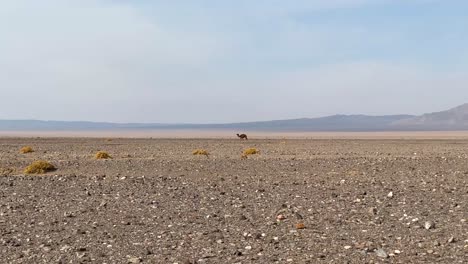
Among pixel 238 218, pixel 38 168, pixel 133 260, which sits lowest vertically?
pixel 133 260

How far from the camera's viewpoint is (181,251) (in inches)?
374

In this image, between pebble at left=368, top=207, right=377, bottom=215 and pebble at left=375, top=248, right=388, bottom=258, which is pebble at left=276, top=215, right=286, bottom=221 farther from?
pebble at left=375, top=248, right=388, bottom=258

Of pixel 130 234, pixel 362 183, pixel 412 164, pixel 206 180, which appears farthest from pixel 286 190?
pixel 412 164

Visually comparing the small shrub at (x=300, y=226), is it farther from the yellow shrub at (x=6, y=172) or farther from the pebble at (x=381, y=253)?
the yellow shrub at (x=6, y=172)

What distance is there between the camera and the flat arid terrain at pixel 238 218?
9.32m

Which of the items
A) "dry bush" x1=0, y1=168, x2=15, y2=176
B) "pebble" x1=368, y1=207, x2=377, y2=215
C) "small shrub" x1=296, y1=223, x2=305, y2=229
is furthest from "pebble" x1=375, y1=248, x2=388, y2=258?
"dry bush" x1=0, y1=168, x2=15, y2=176

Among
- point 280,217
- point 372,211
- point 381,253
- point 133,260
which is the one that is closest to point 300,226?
point 280,217

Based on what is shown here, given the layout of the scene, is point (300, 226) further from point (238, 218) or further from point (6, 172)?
point (6, 172)

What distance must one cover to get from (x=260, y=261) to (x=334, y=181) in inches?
382

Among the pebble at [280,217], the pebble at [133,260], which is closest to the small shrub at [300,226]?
the pebble at [280,217]

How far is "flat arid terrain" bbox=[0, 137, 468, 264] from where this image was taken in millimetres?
9320

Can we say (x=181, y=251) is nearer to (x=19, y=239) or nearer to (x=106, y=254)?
(x=106, y=254)

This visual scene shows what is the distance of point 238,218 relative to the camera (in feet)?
40.1

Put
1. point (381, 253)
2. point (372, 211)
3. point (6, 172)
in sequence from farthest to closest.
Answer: point (6, 172), point (372, 211), point (381, 253)
